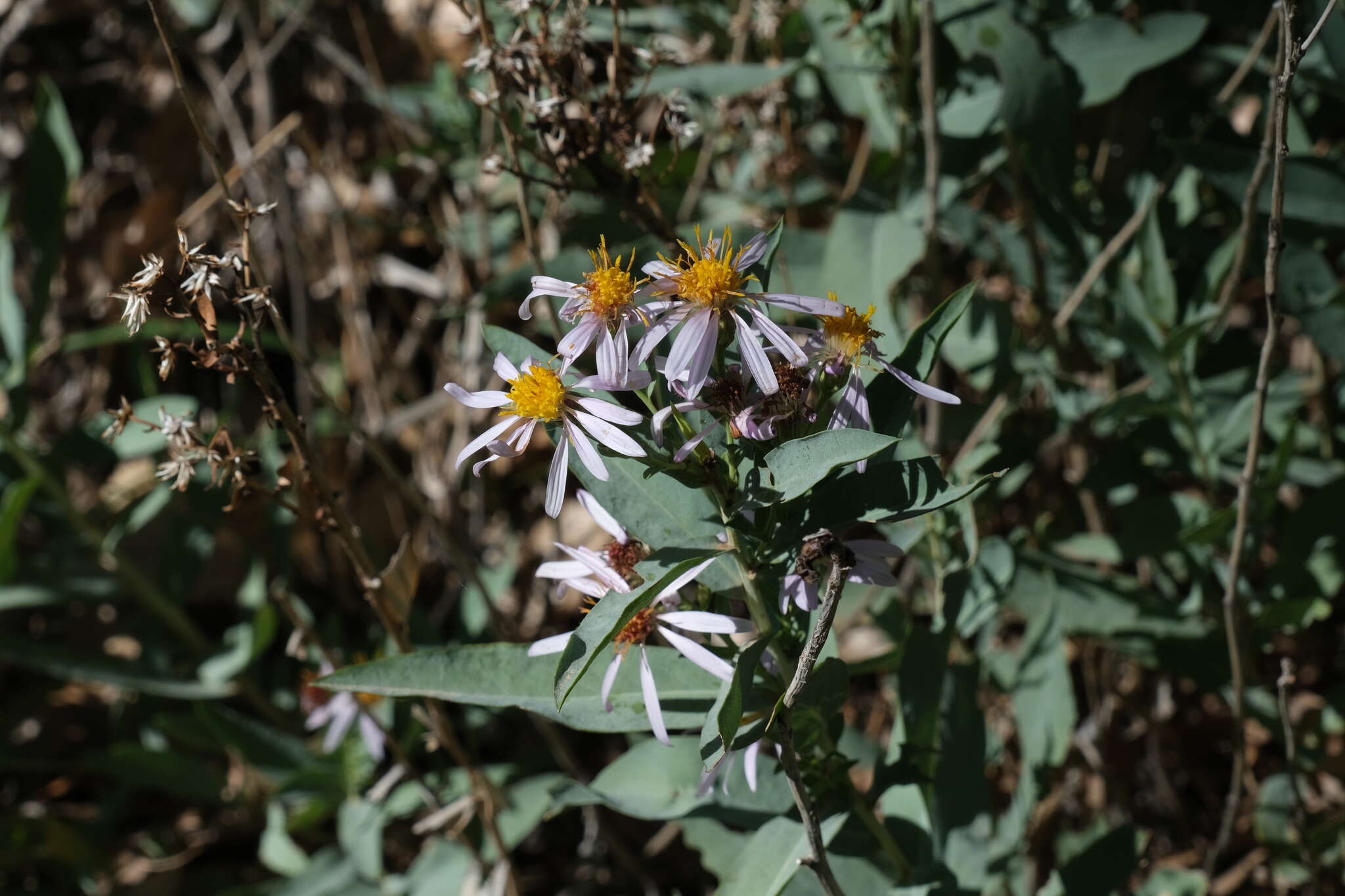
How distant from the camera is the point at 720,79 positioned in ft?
5.89

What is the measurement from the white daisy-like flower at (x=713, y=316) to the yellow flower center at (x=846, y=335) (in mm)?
30

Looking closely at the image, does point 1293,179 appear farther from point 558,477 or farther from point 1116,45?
point 558,477

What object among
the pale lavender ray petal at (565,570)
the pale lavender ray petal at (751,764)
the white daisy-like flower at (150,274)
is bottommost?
the pale lavender ray petal at (751,764)

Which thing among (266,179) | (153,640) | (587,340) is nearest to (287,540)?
(153,640)

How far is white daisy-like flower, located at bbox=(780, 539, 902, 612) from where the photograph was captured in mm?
1049

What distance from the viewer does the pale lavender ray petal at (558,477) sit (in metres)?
0.99

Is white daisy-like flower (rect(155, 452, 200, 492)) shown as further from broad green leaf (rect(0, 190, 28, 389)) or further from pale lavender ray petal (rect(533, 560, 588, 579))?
broad green leaf (rect(0, 190, 28, 389))

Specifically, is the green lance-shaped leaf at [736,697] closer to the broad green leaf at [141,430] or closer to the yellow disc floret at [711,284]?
the yellow disc floret at [711,284]

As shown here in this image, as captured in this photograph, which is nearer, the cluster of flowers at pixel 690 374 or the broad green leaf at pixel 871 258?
the cluster of flowers at pixel 690 374

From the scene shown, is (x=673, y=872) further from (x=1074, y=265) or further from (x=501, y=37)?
(x=501, y=37)

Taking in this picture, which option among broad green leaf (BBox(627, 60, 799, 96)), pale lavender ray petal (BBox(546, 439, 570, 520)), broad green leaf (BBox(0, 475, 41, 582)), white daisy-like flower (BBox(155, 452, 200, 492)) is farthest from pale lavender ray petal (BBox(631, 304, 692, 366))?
broad green leaf (BBox(0, 475, 41, 582))

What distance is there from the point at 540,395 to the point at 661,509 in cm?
18

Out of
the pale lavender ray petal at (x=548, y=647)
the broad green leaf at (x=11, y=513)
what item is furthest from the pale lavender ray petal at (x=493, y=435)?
the broad green leaf at (x=11, y=513)

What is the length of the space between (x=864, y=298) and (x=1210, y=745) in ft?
4.75
